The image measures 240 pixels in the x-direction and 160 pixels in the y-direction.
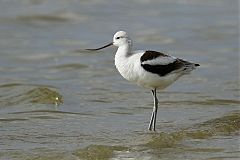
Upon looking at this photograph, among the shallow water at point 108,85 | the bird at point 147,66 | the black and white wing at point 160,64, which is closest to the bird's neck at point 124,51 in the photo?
the bird at point 147,66

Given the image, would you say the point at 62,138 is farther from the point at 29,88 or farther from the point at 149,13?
the point at 149,13

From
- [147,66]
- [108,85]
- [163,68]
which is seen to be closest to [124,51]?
Answer: [147,66]

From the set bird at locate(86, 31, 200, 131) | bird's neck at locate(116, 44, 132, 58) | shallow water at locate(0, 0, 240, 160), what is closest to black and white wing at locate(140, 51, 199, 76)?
bird at locate(86, 31, 200, 131)

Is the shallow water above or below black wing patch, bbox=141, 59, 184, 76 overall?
below

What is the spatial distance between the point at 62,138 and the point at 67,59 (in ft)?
19.0

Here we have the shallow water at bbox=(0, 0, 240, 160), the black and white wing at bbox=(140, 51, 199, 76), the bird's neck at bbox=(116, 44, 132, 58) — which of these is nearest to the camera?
the shallow water at bbox=(0, 0, 240, 160)

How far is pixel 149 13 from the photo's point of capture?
63.0 ft

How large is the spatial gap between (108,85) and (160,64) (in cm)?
350

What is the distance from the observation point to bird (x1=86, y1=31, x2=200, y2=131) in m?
9.14

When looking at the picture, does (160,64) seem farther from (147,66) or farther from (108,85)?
(108,85)

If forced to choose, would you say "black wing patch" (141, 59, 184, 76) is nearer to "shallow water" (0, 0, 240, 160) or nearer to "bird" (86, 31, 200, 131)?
"bird" (86, 31, 200, 131)

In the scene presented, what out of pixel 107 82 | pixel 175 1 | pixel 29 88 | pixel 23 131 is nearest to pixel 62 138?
pixel 23 131

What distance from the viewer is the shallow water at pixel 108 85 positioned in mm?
8805

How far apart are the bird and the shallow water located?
2.30 ft
